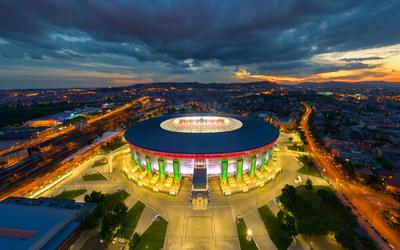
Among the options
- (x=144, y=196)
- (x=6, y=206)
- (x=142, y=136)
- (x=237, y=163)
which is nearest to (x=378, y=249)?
(x=237, y=163)

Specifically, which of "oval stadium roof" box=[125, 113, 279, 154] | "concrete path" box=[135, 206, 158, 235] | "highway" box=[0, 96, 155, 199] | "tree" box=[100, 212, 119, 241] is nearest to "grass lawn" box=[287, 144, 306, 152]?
"oval stadium roof" box=[125, 113, 279, 154]

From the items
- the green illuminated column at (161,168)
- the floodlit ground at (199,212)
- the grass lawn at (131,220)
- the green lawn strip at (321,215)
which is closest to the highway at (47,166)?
the floodlit ground at (199,212)

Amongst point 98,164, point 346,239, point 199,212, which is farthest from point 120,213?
point 346,239

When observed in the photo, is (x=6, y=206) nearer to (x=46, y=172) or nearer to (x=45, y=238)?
(x=45, y=238)

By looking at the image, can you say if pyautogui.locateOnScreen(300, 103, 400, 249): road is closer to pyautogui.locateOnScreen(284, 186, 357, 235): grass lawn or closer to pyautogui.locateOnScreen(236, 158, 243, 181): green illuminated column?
pyautogui.locateOnScreen(284, 186, 357, 235): grass lawn

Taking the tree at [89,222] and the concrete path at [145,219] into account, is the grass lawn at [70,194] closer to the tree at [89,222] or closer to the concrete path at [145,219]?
the tree at [89,222]

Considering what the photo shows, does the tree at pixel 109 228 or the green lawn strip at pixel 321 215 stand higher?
the tree at pixel 109 228
